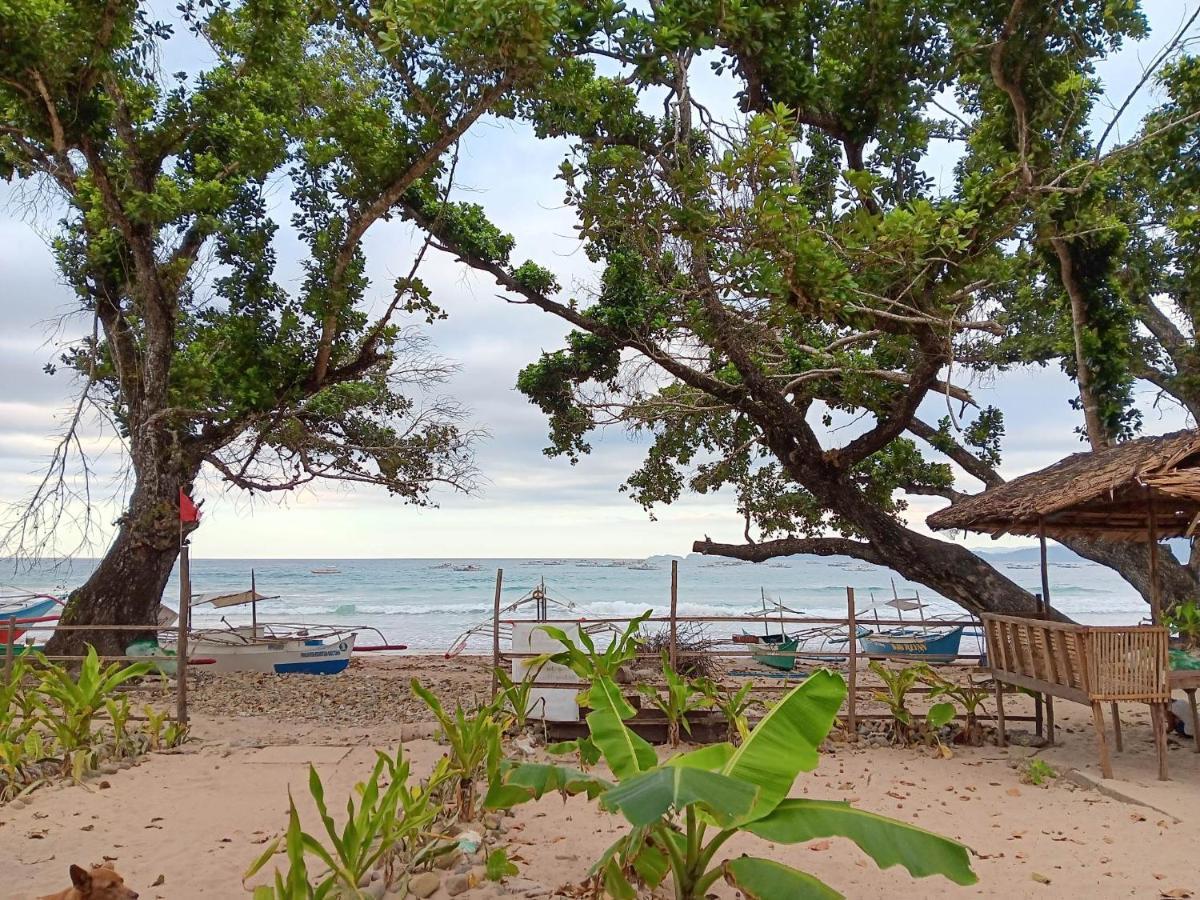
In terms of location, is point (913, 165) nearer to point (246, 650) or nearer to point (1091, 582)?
point (246, 650)

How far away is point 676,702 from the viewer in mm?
6746

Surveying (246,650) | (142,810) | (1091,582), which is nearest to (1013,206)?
(142,810)

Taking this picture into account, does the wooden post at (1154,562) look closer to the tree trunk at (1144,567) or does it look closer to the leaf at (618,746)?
the tree trunk at (1144,567)

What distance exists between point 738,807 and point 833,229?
6.83 meters

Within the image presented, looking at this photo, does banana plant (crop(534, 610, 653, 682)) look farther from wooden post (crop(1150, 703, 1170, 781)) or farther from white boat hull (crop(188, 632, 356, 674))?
white boat hull (crop(188, 632, 356, 674))

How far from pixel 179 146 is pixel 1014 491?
1023 cm

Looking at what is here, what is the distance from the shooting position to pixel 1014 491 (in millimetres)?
7531

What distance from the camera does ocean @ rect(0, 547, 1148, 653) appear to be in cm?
3494

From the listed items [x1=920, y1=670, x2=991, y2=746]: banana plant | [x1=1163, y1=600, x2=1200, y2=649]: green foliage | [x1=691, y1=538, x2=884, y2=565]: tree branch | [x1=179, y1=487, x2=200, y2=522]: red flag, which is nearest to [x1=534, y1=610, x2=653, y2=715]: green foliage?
[x1=920, y1=670, x2=991, y2=746]: banana plant

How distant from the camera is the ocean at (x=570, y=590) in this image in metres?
34.9

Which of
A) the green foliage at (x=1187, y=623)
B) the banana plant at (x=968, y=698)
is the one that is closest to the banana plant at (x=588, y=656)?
the banana plant at (x=968, y=698)

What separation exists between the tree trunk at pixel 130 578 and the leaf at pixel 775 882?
403 inches

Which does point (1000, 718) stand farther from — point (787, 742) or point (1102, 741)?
point (787, 742)

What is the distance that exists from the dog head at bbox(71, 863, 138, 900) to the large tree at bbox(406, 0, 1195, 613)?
5.65 meters
